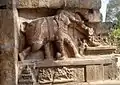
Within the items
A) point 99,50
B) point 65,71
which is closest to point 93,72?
point 99,50

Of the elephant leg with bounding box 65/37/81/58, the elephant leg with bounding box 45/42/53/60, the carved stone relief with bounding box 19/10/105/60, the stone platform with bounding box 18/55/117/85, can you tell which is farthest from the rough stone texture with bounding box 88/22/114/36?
the elephant leg with bounding box 45/42/53/60

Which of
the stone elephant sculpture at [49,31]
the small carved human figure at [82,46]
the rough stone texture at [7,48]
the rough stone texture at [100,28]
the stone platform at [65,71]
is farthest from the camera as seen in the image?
the rough stone texture at [100,28]

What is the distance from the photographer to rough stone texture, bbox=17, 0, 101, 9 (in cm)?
554

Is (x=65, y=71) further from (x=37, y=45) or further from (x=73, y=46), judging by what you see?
(x=37, y=45)

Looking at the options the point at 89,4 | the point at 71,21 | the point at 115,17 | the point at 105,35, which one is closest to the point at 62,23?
the point at 71,21

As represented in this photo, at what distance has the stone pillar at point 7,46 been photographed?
5133mm

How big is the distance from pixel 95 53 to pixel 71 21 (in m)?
0.95

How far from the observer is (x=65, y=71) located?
560cm

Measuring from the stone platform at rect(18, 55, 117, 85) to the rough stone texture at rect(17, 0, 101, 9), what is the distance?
122 centimetres

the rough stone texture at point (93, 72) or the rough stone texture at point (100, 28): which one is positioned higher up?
the rough stone texture at point (100, 28)

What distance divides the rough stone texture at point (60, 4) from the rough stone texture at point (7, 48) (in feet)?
1.58

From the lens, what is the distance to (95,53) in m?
5.93

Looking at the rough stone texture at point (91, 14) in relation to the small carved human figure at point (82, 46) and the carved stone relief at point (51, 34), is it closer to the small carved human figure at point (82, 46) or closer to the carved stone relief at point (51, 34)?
the carved stone relief at point (51, 34)

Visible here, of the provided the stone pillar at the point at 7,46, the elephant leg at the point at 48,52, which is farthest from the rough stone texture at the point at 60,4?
the elephant leg at the point at 48,52
